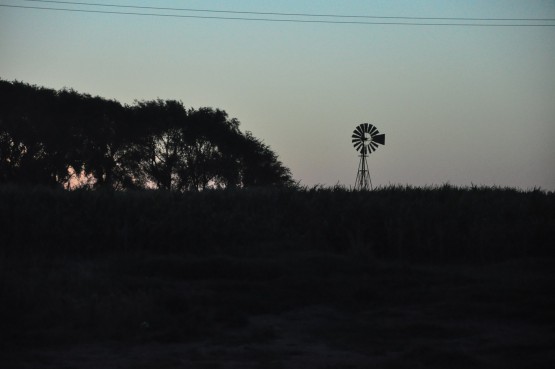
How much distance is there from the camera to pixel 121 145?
46.6 m

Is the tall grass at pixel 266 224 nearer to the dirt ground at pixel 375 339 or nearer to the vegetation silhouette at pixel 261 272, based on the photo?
the vegetation silhouette at pixel 261 272

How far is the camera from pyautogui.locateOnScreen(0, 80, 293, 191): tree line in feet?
140

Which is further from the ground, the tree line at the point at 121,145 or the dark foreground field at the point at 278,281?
the tree line at the point at 121,145

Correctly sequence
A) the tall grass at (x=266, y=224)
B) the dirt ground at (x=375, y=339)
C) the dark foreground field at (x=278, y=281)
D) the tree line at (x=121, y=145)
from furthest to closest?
the tree line at (x=121, y=145) < the tall grass at (x=266, y=224) < the dark foreground field at (x=278, y=281) < the dirt ground at (x=375, y=339)

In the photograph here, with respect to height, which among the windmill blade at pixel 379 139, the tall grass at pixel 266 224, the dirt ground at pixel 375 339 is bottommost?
the dirt ground at pixel 375 339

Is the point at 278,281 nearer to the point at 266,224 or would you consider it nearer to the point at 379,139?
the point at 266,224

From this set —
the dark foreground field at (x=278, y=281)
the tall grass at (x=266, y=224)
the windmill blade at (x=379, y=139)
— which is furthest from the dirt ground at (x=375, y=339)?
the windmill blade at (x=379, y=139)

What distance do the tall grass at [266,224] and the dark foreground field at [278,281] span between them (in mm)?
59

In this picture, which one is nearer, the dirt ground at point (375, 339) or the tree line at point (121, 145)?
the dirt ground at point (375, 339)

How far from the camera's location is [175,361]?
33.0 feet

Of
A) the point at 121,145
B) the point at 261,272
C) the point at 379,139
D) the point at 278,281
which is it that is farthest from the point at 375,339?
the point at 121,145

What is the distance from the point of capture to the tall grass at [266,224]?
24.3 meters

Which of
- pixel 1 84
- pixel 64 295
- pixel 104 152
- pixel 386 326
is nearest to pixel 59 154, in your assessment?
pixel 104 152

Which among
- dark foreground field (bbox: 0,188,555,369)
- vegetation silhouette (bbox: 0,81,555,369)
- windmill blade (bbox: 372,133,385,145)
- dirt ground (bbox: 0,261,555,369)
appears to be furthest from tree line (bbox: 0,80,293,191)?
dirt ground (bbox: 0,261,555,369)
